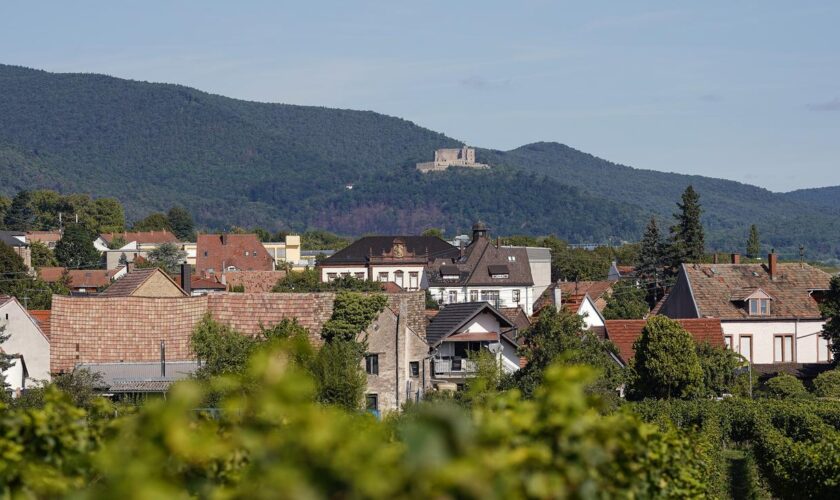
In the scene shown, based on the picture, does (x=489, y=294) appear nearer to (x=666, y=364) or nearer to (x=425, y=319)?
(x=425, y=319)

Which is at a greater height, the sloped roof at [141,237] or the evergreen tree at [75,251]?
the sloped roof at [141,237]

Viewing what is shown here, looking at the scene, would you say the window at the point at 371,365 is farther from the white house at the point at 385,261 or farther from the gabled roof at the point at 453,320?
the white house at the point at 385,261

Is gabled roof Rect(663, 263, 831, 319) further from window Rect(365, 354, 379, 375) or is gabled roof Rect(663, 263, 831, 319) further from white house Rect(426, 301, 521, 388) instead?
window Rect(365, 354, 379, 375)

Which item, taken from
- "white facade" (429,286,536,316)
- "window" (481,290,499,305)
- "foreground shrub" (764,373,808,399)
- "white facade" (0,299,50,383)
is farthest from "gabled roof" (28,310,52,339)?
"window" (481,290,499,305)

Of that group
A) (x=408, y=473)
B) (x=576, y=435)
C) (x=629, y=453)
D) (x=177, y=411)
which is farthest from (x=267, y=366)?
(x=629, y=453)

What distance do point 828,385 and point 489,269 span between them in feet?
193

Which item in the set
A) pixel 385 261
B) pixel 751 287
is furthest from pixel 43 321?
pixel 385 261

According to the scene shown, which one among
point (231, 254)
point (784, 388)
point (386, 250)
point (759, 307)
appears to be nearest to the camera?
point (784, 388)

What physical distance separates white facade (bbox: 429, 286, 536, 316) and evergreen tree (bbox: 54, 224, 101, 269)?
63.4m

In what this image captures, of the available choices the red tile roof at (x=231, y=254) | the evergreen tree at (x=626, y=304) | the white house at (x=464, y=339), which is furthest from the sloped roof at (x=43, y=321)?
the red tile roof at (x=231, y=254)

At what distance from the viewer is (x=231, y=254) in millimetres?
157375

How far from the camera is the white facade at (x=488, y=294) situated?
348 feet

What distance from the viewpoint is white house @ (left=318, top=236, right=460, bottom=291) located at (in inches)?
4902

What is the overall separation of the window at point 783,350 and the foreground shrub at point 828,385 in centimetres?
1583
